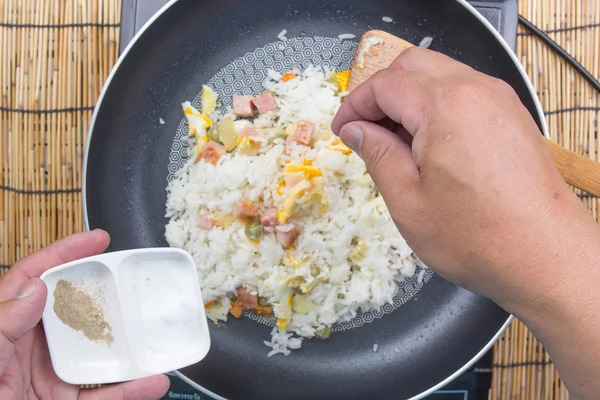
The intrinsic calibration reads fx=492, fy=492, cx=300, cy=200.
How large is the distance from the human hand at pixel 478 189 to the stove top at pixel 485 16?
0.77 metres

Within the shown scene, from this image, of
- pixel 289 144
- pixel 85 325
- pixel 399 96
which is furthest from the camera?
pixel 289 144

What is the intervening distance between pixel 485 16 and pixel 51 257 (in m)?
1.51

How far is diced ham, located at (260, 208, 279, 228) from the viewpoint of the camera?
4.96ft

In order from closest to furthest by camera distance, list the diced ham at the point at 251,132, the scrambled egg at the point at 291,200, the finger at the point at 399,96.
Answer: the finger at the point at 399,96 < the scrambled egg at the point at 291,200 < the diced ham at the point at 251,132

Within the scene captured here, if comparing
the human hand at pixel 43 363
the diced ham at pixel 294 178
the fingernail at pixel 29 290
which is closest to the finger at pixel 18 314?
the fingernail at pixel 29 290

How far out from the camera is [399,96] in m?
0.94

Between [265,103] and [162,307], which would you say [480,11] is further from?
[162,307]

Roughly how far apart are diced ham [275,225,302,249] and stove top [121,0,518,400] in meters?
0.57

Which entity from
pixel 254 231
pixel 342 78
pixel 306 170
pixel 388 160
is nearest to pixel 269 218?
pixel 254 231

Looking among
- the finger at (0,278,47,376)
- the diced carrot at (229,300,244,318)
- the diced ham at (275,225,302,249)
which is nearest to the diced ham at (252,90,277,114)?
the diced ham at (275,225,302,249)

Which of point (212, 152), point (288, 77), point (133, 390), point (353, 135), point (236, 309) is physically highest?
point (288, 77)

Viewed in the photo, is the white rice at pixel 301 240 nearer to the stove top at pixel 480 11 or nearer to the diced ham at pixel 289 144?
the diced ham at pixel 289 144

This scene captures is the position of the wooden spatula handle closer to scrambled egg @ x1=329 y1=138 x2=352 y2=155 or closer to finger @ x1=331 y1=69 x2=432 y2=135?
finger @ x1=331 y1=69 x2=432 y2=135

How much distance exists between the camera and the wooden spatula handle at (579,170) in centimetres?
108
